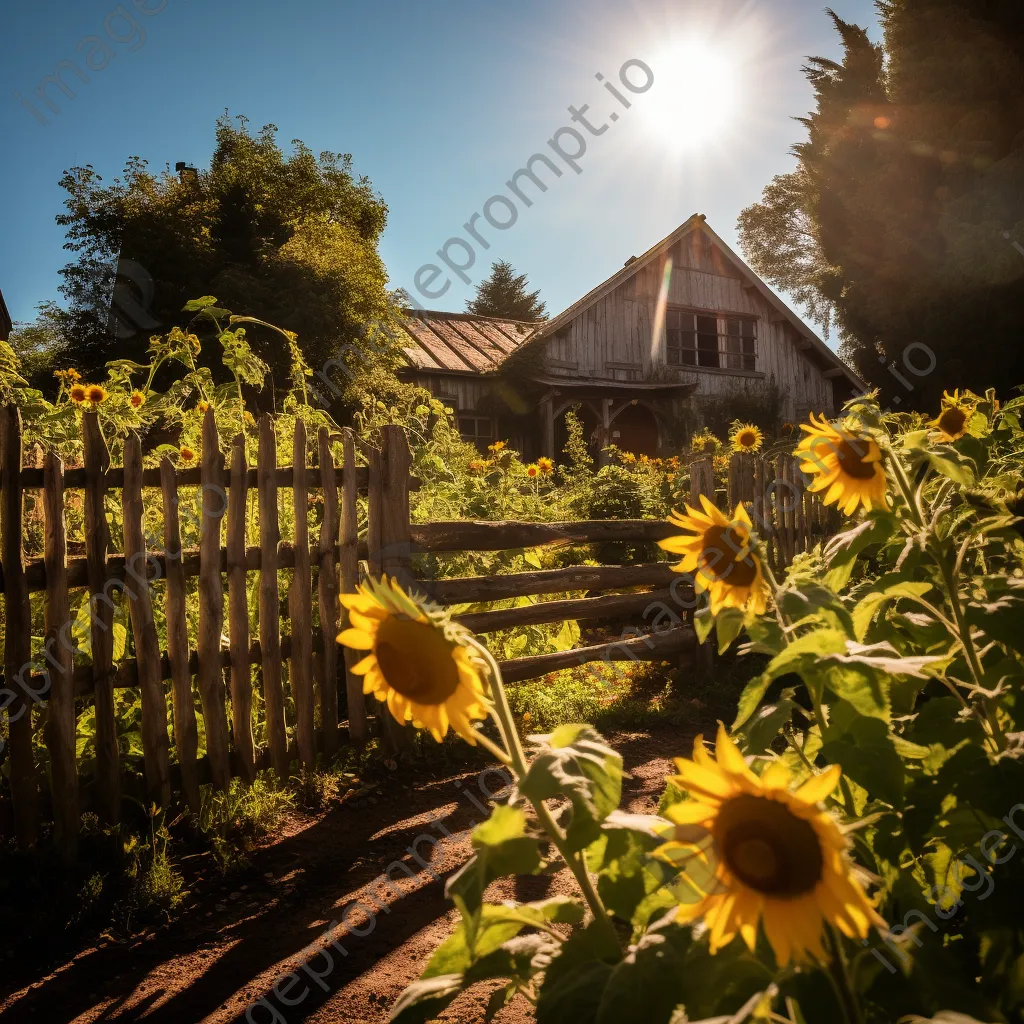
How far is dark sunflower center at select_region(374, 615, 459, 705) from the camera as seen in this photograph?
94 centimetres

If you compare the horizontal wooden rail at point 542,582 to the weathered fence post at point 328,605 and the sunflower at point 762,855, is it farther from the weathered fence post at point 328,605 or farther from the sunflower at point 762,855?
the sunflower at point 762,855

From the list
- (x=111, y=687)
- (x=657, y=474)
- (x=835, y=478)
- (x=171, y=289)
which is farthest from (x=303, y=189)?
(x=835, y=478)

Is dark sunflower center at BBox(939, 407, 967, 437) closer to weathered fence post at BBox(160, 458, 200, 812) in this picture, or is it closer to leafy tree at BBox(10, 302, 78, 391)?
weathered fence post at BBox(160, 458, 200, 812)

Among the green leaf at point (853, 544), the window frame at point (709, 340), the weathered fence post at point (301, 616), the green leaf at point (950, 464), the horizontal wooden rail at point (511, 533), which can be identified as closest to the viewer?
the green leaf at point (950, 464)

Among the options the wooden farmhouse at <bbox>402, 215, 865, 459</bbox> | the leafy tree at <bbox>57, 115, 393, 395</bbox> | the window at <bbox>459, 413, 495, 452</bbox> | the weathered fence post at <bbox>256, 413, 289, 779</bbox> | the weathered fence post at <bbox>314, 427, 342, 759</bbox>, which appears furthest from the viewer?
the window at <bbox>459, 413, 495, 452</bbox>

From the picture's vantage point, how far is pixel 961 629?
1.06m

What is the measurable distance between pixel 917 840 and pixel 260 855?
286 centimetres

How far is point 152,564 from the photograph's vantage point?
329 centimetres

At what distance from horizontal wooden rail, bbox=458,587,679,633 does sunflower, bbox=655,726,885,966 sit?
3487mm

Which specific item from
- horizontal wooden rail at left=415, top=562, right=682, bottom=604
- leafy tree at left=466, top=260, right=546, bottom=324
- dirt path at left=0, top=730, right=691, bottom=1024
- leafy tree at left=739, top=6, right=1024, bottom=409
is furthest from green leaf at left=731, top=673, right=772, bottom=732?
leafy tree at left=466, top=260, right=546, bottom=324

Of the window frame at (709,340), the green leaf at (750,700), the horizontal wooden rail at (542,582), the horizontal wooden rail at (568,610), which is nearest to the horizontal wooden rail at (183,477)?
the horizontal wooden rail at (542,582)

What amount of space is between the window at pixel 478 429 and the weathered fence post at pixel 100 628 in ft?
53.6

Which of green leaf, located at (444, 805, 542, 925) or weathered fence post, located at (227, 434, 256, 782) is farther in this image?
weathered fence post, located at (227, 434, 256, 782)

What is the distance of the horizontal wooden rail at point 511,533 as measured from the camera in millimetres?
4535
